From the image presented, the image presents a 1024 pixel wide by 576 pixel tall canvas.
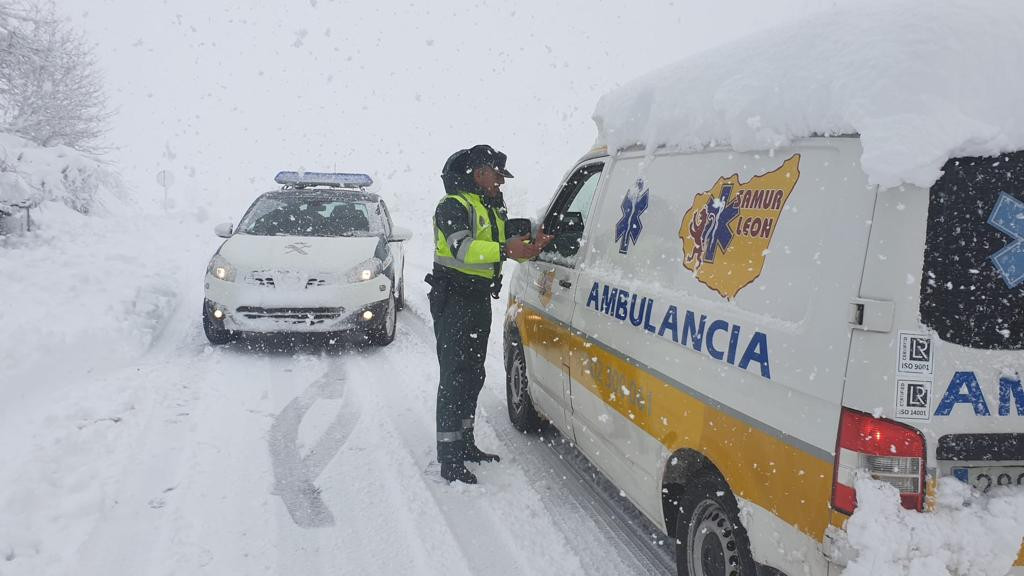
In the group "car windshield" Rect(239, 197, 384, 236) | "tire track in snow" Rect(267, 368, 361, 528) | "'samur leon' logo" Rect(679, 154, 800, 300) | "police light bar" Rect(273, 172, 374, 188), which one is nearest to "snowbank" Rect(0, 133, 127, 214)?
"police light bar" Rect(273, 172, 374, 188)

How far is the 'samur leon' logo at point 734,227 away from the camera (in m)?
2.17

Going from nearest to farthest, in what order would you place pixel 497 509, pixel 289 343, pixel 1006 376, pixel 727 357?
1. pixel 1006 376
2. pixel 727 357
3. pixel 497 509
4. pixel 289 343

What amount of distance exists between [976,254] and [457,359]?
2814mm

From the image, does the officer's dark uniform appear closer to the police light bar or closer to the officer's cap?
the officer's cap

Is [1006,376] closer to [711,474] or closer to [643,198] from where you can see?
[711,474]

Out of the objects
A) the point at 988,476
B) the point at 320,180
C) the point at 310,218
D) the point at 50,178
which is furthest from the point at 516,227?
the point at 50,178

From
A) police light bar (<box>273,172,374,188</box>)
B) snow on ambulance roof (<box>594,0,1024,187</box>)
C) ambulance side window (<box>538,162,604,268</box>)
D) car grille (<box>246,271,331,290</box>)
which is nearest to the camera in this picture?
snow on ambulance roof (<box>594,0,1024,187</box>)

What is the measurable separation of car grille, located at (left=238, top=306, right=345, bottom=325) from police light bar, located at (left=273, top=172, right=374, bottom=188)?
2734 mm

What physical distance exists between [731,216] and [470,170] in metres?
1.93

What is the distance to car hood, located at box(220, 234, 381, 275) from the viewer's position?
642 centimetres

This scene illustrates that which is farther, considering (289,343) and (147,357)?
(289,343)

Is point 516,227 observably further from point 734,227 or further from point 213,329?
point 213,329

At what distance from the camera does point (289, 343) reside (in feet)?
23.6

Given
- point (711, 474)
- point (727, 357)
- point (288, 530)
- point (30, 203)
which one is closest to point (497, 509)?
point (288, 530)
